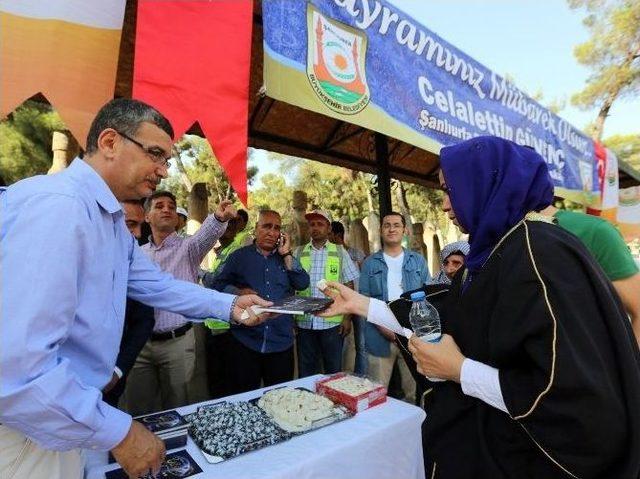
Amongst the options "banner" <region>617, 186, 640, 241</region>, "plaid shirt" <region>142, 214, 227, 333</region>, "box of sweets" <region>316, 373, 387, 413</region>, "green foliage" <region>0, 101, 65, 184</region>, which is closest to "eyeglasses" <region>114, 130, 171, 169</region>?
"box of sweets" <region>316, 373, 387, 413</region>

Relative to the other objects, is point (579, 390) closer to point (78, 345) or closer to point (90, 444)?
point (90, 444)

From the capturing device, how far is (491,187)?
4.26 feet

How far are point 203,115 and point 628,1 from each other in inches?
916

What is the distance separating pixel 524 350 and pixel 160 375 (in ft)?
10.3

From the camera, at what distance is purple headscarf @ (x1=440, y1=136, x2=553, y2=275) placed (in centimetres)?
124

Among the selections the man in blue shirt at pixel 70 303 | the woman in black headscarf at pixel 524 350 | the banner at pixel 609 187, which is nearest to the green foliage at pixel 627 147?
the banner at pixel 609 187

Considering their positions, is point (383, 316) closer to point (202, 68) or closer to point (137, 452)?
point (137, 452)

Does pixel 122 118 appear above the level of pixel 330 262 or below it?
above

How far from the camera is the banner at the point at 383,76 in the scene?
2596mm

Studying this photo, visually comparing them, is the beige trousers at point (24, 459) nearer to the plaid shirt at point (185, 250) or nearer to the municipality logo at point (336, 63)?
the plaid shirt at point (185, 250)

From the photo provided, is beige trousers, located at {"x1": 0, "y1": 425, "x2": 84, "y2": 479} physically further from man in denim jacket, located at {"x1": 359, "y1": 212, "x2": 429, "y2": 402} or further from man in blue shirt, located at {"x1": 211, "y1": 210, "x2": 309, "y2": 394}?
man in denim jacket, located at {"x1": 359, "y1": 212, "x2": 429, "y2": 402}

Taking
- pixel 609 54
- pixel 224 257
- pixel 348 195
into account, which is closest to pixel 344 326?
pixel 224 257

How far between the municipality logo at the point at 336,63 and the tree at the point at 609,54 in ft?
54.8

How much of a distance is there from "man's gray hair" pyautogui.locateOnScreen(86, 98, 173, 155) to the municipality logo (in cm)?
150
